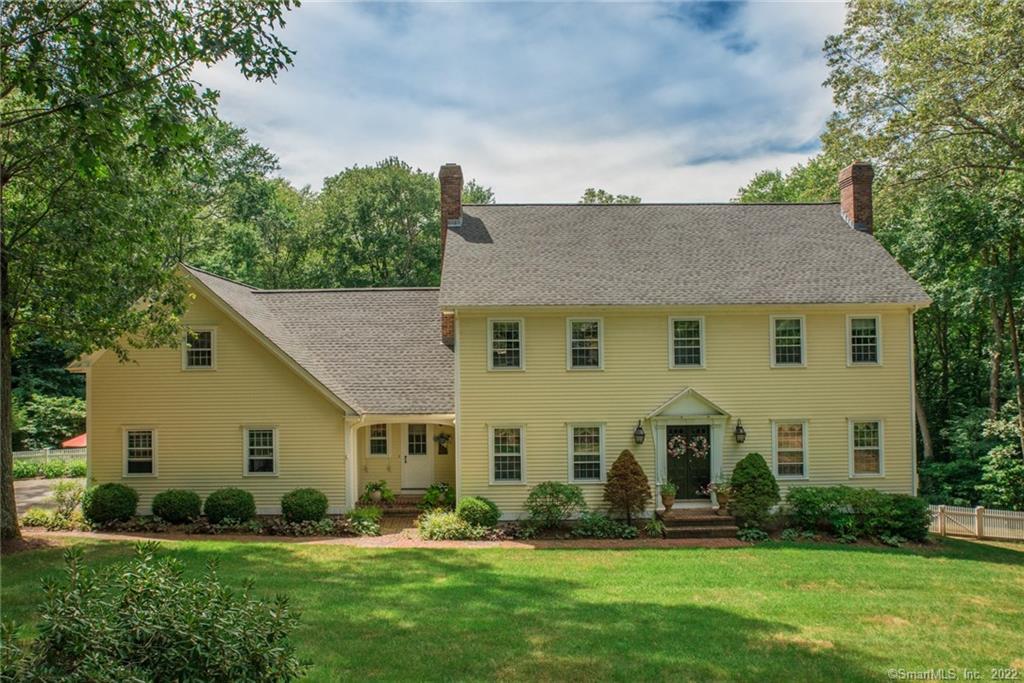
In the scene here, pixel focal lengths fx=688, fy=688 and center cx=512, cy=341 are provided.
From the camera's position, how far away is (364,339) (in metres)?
22.1

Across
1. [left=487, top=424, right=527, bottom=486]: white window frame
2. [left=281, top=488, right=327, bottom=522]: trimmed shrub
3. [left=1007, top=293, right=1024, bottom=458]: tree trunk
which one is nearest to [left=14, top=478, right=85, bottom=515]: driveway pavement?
[left=281, top=488, right=327, bottom=522]: trimmed shrub

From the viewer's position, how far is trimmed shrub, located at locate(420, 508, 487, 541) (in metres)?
17.2

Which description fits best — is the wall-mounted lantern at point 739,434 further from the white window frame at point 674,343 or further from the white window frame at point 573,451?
the white window frame at point 573,451

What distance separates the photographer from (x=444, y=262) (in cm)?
1998

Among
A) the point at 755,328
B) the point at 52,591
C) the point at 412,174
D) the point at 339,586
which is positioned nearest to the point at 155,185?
the point at 339,586

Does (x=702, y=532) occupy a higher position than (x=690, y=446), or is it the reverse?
(x=690, y=446)

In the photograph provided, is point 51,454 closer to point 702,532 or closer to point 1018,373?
point 702,532

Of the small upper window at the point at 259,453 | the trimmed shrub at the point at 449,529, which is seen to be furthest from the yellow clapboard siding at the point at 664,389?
the small upper window at the point at 259,453

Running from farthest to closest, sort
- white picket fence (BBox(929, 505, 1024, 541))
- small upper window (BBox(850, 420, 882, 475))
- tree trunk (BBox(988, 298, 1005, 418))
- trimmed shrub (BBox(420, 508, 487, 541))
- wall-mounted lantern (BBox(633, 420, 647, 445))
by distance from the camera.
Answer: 1. tree trunk (BBox(988, 298, 1005, 418))
2. white picket fence (BBox(929, 505, 1024, 541))
3. small upper window (BBox(850, 420, 882, 475))
4. wall-mounted lantern (BBox(633, 420, 647, 445))
5. trimmed shrub (BBox(420, 508, 487, 541))

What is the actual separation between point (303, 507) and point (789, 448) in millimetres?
13149

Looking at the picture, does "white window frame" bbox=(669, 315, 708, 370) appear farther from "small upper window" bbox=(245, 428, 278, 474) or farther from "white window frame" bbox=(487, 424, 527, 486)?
"small upper window" bbox=(245, 428, 278, 474)

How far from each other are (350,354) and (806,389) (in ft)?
44.0

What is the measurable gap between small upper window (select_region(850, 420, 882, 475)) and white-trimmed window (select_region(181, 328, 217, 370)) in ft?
58.2

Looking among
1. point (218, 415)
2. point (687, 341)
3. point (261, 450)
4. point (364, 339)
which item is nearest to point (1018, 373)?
point (687, 341)
